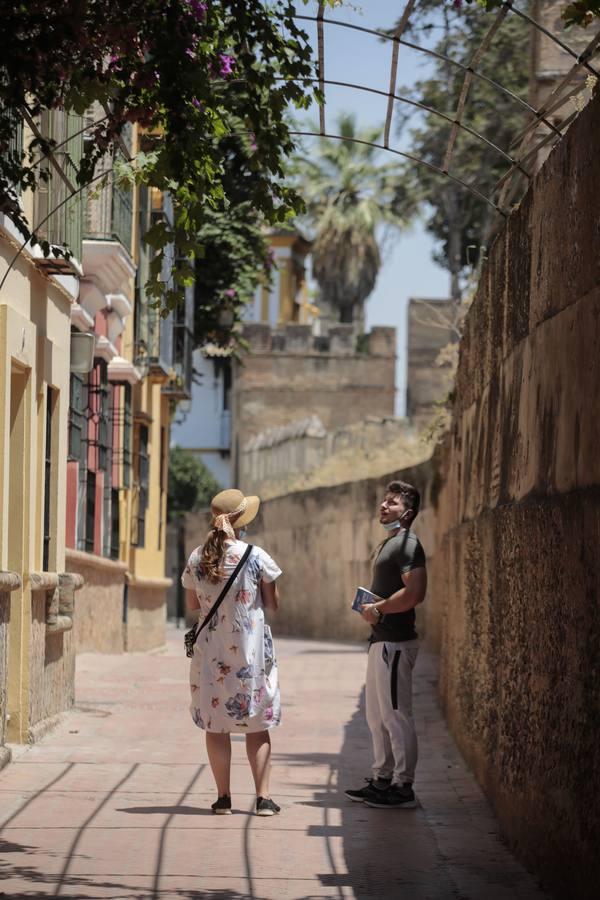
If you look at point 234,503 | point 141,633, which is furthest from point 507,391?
point 141,633

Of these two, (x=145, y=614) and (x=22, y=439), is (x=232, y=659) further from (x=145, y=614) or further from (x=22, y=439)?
(x=145, y=614)

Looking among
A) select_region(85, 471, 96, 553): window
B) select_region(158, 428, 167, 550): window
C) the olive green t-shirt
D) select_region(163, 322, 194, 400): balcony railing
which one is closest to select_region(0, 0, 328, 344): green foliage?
the olive green t-shirt

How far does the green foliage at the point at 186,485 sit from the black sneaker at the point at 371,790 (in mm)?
50477

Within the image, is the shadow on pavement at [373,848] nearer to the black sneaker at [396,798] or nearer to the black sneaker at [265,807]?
the black sneaker at [396,798]

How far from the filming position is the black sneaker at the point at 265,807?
8688 millimetres

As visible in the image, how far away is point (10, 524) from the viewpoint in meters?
10.9

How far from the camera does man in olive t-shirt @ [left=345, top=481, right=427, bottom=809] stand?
9.25 m

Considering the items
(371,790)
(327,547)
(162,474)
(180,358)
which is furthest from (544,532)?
(327,547)

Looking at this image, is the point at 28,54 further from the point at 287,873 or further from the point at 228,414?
the point at 228,414

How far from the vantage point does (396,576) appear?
9.46 meters

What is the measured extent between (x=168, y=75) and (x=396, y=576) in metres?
3.69

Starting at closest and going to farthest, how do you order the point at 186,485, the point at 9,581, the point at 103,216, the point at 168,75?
the point at 168,75
the point at 9,581
the point at 103,216
the point at 186,485

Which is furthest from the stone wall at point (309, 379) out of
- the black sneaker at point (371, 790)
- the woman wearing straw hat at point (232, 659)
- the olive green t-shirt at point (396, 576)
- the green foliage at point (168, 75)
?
the green foliage at point (168, 75)

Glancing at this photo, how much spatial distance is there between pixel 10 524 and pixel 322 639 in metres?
17.6
